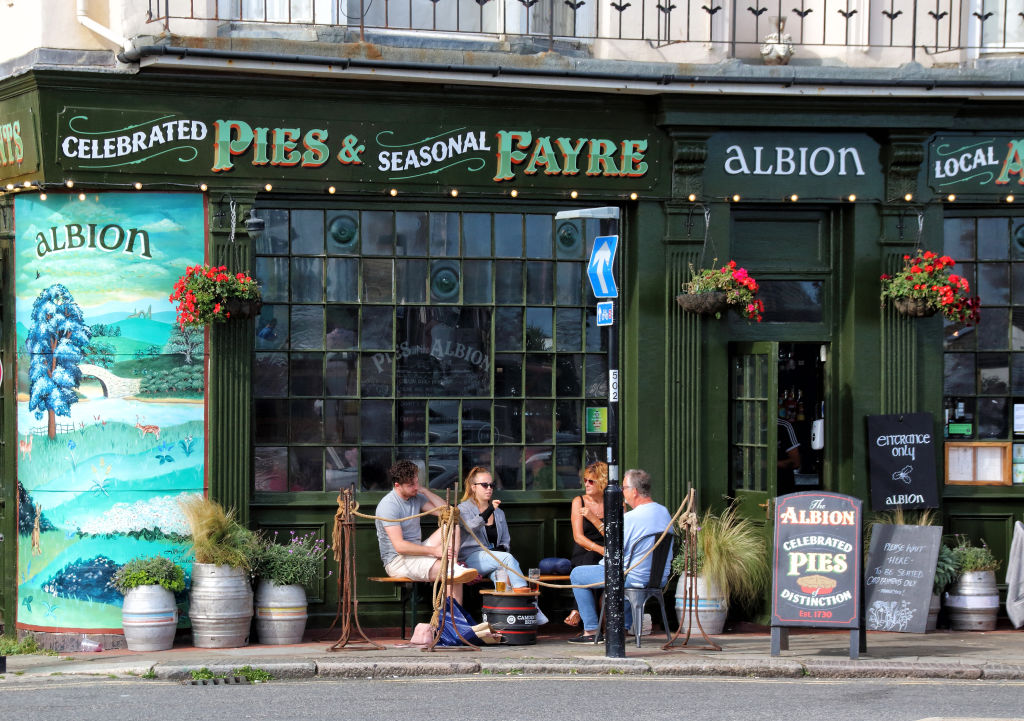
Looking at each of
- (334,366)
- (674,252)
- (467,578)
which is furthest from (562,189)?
(467,578)

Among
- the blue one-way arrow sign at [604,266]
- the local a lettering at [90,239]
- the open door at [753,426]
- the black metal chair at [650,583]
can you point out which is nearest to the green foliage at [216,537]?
the local a lettering at [90,239]

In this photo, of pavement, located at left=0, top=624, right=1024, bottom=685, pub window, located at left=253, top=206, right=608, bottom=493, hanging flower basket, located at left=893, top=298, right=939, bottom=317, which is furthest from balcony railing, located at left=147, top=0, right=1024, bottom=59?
pavement, located at left=0, top=624, right=1024, bottom=685

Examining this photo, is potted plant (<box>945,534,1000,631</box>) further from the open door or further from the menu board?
the menu board

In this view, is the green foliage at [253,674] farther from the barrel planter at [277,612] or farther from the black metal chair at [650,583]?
the black metal chair at [650,583]

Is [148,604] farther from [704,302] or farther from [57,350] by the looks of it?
[704,302]

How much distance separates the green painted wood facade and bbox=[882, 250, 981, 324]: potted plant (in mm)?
331

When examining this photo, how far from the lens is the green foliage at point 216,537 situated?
12.3 meters

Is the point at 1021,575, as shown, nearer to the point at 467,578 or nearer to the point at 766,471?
the point at 766,471

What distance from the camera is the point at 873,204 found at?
46.1 ft

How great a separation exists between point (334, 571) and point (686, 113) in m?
5.21

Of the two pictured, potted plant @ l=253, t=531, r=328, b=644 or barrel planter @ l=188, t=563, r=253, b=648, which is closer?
barrel planter @ l=188, t=563, r=253, b=648

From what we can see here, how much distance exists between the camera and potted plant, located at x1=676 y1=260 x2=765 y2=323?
13.3 meters

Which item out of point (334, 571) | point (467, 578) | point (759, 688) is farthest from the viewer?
point (334, 571)

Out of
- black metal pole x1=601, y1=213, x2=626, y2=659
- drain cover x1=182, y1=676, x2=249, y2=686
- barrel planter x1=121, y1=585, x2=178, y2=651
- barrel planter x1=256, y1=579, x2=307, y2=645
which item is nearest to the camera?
drain cover x1=182, y1=676, x2=249, y2=686
